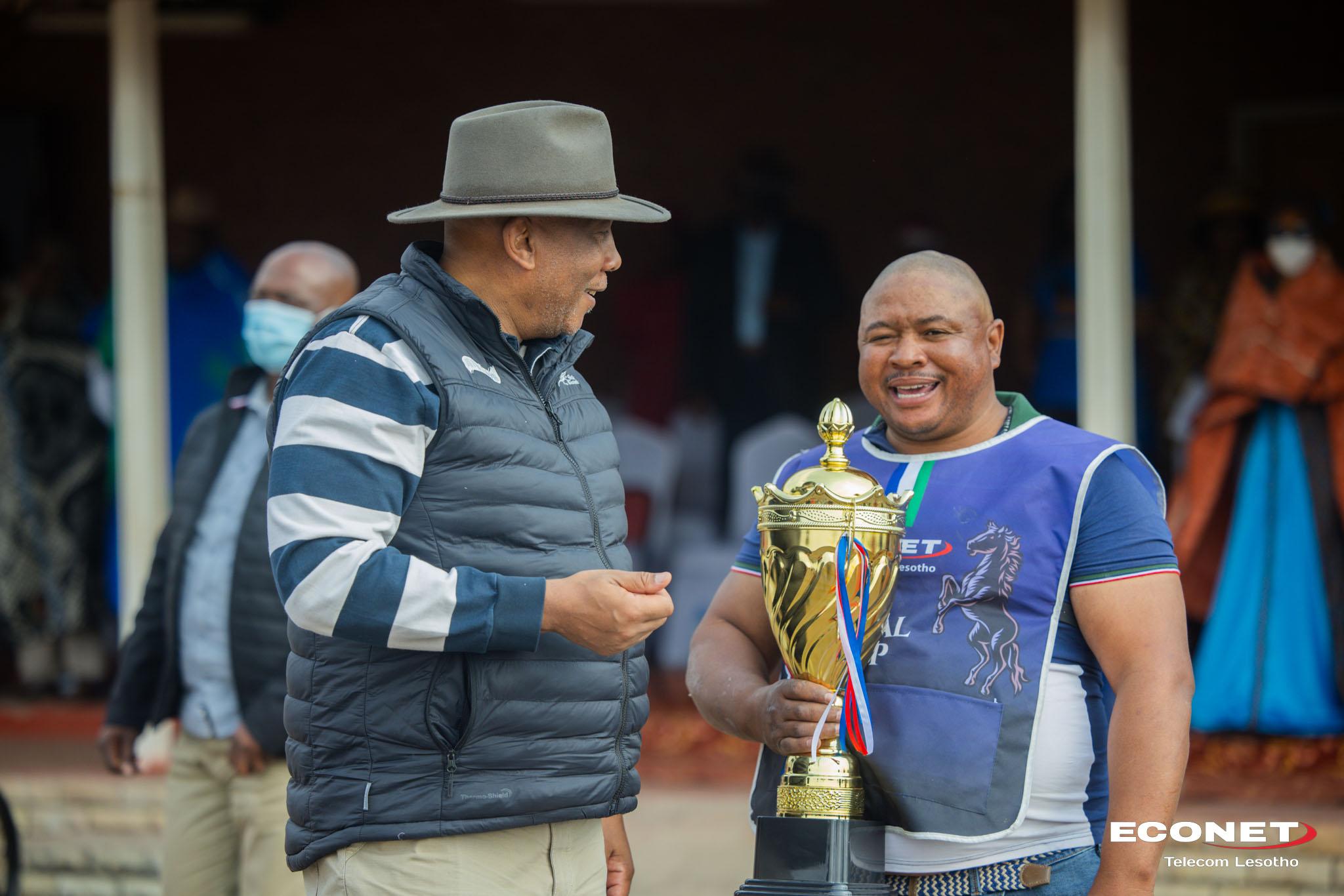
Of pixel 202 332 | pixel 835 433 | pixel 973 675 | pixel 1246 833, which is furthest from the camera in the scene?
pixel 202 332

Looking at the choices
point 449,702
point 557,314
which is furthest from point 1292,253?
point 449,702

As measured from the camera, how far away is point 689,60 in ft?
28.4

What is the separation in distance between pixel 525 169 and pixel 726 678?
0.93 meters

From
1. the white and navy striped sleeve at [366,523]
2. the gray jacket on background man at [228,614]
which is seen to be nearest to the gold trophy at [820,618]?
the white and navy striped sleeve at [366,523]

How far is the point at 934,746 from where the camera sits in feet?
8.18

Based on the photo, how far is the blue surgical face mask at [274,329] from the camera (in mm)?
3693

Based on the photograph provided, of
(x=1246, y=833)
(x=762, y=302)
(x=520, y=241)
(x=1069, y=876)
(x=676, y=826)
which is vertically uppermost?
(x=520, y=241)

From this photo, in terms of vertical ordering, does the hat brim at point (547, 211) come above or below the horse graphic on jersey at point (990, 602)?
above

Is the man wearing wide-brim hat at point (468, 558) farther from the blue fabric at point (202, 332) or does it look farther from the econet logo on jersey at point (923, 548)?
the blue fabric at point (202, 332)

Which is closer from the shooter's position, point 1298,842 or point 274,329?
point 274,329

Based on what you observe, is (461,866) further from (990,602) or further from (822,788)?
(990,602)

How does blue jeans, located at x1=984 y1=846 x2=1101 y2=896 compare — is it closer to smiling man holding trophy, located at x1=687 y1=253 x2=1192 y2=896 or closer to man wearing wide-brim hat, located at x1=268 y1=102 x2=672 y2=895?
smiling man holding trophy, located at x1=687 y1=253 x2=1192 y2=896

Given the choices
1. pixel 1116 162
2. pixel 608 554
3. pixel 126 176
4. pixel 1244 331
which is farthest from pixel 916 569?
pixel 126 176

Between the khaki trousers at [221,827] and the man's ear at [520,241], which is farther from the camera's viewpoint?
the khaki trousers at [221,827]
